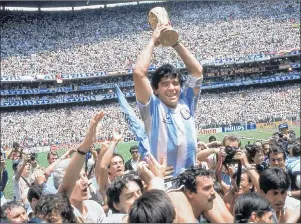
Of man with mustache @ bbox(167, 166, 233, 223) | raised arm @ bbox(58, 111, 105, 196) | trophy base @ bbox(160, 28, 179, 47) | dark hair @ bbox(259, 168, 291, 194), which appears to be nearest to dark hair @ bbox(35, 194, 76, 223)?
raised arm @ bbox(58, 111, 105, 196)

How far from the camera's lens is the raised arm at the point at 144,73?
325 cm

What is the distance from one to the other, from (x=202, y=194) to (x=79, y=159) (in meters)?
0.82

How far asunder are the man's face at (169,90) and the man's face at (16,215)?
1.39 metres

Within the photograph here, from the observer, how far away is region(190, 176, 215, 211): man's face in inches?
109

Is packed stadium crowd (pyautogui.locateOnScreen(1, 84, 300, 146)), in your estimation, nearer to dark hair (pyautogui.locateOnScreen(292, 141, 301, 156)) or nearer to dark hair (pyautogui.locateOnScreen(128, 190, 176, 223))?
dark hair (pyautogui.locateOnScreen(292, 141, 301, 156))

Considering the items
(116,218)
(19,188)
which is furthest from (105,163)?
(19,188)

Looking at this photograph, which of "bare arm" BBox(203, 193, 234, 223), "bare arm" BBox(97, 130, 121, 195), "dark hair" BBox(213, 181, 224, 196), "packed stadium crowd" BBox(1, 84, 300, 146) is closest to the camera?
"bare arm" BBox(203, 193, 234, 223)

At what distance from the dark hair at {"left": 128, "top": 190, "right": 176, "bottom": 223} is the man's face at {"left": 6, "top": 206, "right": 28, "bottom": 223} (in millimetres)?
1577

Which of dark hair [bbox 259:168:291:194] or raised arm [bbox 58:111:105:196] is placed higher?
raised arm [bbox 58:111:105:196]

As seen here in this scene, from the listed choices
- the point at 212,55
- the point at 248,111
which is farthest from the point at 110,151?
the point at 212,55

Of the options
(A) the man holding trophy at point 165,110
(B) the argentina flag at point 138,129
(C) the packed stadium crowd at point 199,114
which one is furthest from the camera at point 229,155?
(C) the packed stadium crowd at point 199,114

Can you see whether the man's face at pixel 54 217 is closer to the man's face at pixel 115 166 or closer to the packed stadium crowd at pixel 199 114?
the man's face at pixel 115 166

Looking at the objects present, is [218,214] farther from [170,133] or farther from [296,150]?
[296,150]

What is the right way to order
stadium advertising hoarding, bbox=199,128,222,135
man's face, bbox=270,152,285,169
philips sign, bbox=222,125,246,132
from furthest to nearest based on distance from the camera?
philips sign, bbox=222,125,246,132 < stadium advertising hoarding, bbox=199,128,222,135 < man's face, bbox=270,152,285,169
